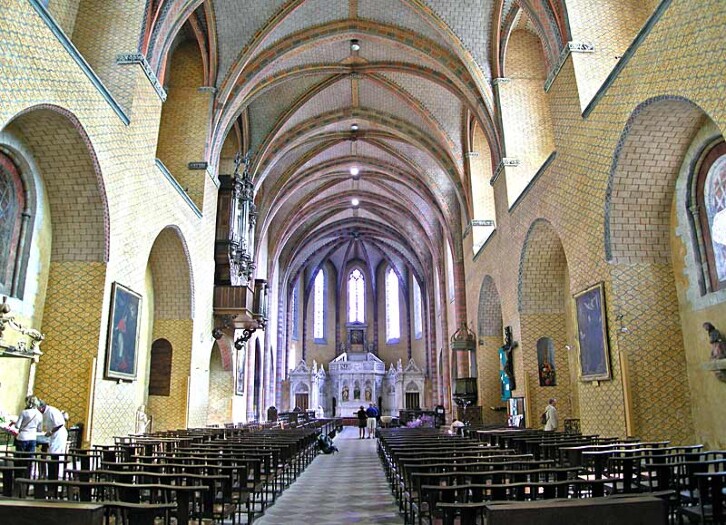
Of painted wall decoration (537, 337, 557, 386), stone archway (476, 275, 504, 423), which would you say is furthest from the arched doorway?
painted wall decoration (537, 337, 557, 386)

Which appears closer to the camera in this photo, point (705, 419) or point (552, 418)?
point (705, 419)

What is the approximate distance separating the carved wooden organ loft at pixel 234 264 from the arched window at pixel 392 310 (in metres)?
22.8

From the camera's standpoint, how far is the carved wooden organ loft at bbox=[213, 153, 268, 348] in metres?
17.5

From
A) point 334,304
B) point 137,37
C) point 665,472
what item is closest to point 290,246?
point 334,304

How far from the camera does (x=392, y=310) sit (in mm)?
42469

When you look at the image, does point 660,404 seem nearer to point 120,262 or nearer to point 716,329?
point 716,329

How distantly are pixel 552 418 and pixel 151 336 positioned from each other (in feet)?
33.1

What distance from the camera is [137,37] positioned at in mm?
11578

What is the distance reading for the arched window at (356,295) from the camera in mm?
42656

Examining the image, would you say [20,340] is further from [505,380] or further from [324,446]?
[505,380]

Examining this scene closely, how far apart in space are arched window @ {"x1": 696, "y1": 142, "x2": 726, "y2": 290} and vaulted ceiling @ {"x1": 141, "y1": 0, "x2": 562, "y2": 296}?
15.8 feet

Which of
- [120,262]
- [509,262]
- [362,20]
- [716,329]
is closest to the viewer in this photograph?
[716,329]

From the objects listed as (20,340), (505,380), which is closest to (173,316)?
(20,340)

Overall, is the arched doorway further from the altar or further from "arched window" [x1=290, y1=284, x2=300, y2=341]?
"arched window" [x1=290, y1=284, x2=300, y2=341]
